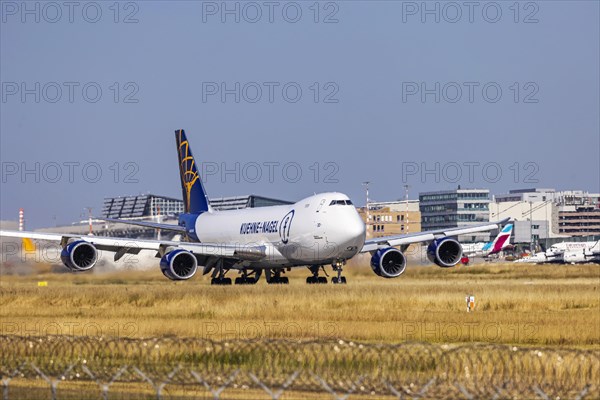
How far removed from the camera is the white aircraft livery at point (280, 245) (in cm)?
4919

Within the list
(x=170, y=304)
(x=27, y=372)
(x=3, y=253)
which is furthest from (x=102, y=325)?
(x=3, y=253)

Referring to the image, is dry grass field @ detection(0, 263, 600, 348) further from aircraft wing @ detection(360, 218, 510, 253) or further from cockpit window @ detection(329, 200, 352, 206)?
aircraft wing @ detection(360, 218, 510, 253)

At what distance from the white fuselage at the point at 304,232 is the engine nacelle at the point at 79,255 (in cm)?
779

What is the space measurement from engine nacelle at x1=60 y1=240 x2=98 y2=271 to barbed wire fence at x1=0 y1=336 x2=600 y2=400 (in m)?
Result: 25.6

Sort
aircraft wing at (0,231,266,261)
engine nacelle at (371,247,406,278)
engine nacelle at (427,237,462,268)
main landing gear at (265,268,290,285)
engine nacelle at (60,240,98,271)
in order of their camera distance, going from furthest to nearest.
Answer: main landing gear at (265,268,290,285)
engine nacelle at (427,237,462,268)
engine nacelle at (371,247,406,278)
aircraft wing at (0,231,266,261)
engine nacelle at (60,240,98,271)

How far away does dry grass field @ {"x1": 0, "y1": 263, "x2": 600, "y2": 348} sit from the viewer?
29219mm

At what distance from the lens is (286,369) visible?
20.7 metres

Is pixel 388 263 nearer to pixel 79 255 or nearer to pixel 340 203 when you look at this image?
pixel 340 203

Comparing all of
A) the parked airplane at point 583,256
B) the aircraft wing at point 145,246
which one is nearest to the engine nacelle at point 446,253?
the aircraft wing at point 145,246

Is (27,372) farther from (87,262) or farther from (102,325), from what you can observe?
(87,262)

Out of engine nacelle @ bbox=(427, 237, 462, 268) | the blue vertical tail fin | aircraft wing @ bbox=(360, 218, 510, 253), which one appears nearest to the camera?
engine nacelle @ bbox=(427, 237, 462, 268)

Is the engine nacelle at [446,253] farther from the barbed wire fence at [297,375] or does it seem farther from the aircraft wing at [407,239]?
the barbed wire fence at [297,375]

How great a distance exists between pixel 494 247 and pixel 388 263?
223ft

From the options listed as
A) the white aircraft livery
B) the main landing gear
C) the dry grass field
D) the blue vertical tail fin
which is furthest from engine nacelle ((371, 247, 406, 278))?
the blue vertical tail fin
